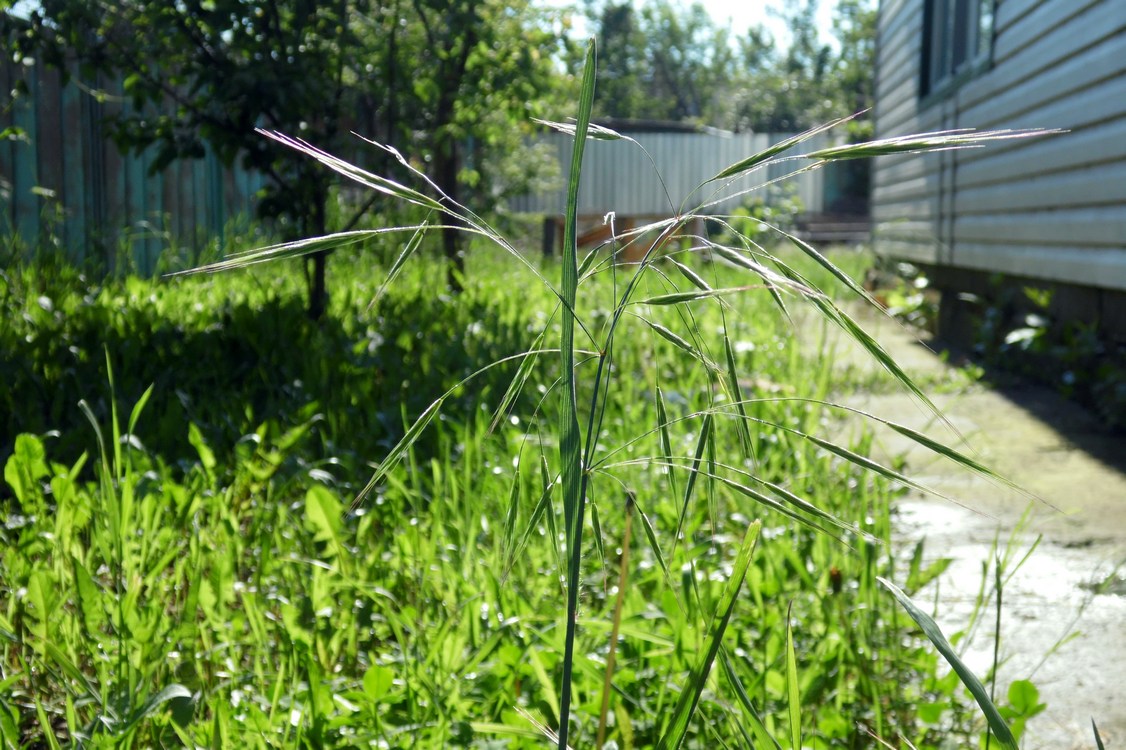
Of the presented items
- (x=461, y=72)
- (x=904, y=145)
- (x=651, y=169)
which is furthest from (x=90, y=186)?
(x=651, y=169)

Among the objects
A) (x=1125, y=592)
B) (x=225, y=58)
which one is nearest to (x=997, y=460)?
(x=1125, y=592)

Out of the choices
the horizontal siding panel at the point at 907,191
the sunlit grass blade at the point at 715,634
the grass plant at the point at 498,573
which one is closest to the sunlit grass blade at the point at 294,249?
the grass plant at the point at 498,573

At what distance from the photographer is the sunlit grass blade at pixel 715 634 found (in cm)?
77

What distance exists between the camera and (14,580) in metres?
1.79

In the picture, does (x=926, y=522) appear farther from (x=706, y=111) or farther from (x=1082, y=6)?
(x=706, y=111)

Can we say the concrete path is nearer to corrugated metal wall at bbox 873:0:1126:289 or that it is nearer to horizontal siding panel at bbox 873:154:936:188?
corrugated metal wall at bbox 873:0:1126:289

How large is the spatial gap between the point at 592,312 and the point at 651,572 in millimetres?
3342

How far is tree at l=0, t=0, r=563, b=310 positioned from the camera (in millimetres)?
4316

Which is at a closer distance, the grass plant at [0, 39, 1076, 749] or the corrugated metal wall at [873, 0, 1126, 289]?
the grass plant at [0, 39, 1076, 749]

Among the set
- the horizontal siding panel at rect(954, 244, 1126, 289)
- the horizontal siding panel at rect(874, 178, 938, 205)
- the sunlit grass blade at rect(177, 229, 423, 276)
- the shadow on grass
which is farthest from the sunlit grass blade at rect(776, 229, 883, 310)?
the horizontal siding panel at rect(874, 178, 938, 205)

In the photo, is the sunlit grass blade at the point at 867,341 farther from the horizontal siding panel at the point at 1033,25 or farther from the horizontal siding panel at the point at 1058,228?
the horizontal siding panel at the point at 1033,25

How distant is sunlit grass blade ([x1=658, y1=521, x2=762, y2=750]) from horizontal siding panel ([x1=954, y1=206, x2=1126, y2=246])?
3.66m

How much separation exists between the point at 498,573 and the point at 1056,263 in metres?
3.59

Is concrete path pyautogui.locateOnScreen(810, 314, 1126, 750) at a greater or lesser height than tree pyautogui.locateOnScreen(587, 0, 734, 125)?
lesser
